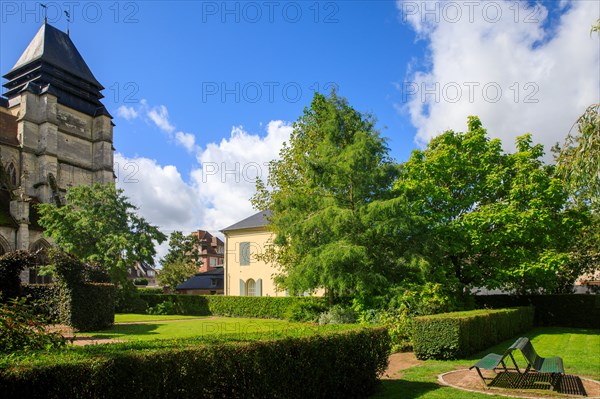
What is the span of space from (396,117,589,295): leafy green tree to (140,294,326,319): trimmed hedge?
7569 mm

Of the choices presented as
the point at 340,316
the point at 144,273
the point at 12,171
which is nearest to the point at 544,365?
the point at 340,316

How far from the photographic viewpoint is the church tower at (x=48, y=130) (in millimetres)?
40703

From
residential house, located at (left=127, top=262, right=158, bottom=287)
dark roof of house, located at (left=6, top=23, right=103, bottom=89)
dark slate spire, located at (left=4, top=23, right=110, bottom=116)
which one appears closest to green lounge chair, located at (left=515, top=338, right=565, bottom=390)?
dark slate spire, located at (left=4, top=23, right=110, bottom=116)

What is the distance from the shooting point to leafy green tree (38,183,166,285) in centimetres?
3083

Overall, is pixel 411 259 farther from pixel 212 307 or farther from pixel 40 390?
pixel 212 307

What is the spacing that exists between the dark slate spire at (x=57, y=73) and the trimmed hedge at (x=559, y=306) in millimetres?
45091

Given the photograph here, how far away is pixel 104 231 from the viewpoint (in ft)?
104

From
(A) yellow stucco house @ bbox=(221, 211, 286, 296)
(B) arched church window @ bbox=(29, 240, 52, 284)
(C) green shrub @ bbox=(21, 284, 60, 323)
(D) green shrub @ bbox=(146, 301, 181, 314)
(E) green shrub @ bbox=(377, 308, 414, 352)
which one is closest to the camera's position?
(E) green shrub @ bbox=(377, 308, 414, 352)

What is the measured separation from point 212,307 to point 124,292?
21.6ft

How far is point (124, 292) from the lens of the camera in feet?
108

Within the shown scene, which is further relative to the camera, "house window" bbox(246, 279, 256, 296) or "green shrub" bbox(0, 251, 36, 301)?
"house window" bbox(246, 279, 256, 296)

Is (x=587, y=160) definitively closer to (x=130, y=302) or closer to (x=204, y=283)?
(x=130, y=302)

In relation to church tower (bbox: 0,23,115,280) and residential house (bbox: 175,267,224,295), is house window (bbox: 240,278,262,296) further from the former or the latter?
church tower (bbox: 0,23,115,280)

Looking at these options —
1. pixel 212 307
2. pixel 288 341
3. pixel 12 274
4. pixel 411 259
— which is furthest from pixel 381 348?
pixel 212 307
